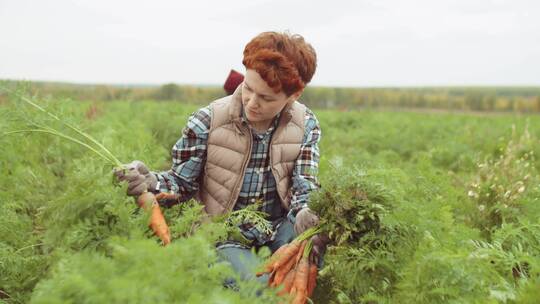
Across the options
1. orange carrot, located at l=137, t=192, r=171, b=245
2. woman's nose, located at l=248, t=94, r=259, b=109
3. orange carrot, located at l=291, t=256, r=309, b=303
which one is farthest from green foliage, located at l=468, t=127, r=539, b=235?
orange carrot, located at l=137, t=192, r=171, b=245

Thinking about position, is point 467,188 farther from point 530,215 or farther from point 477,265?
point 477,265

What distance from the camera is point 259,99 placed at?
252 cm

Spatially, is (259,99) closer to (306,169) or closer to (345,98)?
(306,169)

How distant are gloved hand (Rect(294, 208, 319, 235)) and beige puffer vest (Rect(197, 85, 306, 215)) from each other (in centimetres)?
31

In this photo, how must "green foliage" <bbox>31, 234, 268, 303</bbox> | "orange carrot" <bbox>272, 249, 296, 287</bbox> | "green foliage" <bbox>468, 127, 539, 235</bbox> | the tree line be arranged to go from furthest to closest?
the tree line < "green foliage" <bbox>468, 127, 539, 235</bbox> < "orange carrot" <bbox>272, 249, 296, 287</bbox> < "green foliage" <bbox>31, 234, 268, 303</bbox>

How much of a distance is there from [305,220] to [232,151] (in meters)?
0.61

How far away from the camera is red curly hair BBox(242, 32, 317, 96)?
7.91ft

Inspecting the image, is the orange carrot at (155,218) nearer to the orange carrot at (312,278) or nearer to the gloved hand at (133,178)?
the gloved hand at (133,178)

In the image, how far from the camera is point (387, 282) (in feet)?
6.76

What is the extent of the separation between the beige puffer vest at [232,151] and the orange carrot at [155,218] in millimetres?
509

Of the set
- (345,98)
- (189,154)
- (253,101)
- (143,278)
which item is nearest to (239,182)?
(189,154)

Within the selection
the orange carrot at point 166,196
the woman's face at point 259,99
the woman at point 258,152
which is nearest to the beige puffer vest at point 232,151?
the woman at point 258,152

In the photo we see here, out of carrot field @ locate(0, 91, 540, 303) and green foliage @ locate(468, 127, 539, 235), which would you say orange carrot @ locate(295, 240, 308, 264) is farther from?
green foliage @ locate(468, 127, 539, 235)

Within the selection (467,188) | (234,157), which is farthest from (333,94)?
(234,157)
